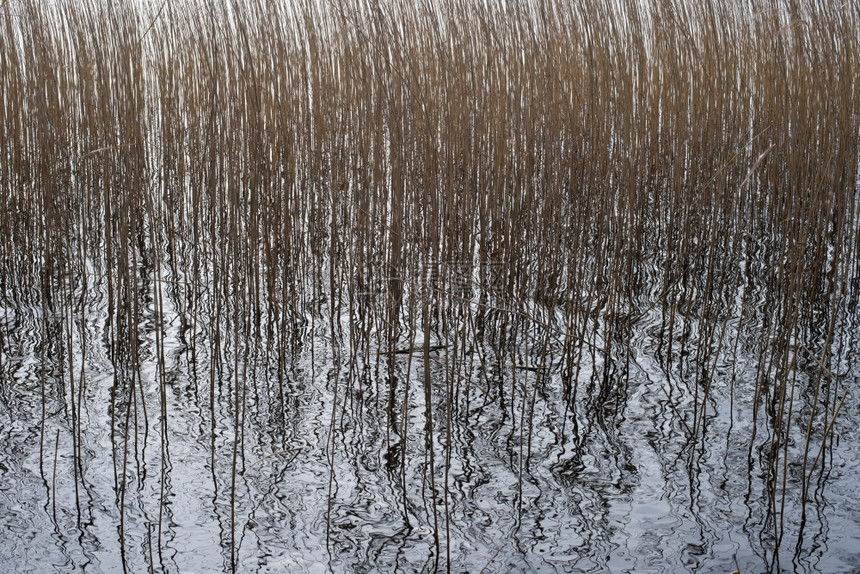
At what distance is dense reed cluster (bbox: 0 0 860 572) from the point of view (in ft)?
5.29

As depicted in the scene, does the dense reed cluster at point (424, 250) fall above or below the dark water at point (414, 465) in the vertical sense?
above

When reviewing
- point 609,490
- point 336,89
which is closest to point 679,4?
point 336,89

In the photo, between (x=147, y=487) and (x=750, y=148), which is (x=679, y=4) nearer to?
(x=750, y=148)

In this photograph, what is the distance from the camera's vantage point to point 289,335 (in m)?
2.35

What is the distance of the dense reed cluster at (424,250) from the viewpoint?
1612 mm

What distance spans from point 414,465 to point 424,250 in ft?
1.44

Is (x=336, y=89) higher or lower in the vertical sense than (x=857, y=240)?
higher

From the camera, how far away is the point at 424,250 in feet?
4.98

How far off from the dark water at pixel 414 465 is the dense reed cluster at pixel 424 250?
0.02 metres

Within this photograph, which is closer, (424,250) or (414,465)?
(424,250)

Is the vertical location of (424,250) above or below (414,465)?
above

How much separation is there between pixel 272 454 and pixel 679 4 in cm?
248

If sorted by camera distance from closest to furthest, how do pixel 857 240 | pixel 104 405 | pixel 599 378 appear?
pixel 104 405 < pixel 599 378 < pixel 857 240

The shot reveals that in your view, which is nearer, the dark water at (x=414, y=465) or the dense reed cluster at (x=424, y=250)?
the dark water at (x=414, y=465)
